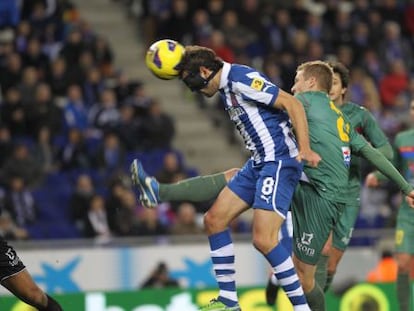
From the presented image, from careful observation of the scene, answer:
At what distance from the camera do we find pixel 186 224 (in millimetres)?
16984

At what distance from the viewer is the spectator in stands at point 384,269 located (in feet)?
52.2

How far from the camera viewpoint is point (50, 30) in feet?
64.3

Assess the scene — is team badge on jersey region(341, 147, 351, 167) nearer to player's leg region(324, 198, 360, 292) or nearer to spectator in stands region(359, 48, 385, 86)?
player's leg region(324, 198, 360, 292)

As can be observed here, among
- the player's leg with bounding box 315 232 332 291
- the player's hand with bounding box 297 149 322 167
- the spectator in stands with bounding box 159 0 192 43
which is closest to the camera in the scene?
the player's hand with bounding box 297 149 322 167

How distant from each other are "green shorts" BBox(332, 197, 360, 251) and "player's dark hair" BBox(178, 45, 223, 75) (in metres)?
1.99

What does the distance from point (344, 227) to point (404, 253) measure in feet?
3.34

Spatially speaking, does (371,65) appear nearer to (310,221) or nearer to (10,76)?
(10,76)

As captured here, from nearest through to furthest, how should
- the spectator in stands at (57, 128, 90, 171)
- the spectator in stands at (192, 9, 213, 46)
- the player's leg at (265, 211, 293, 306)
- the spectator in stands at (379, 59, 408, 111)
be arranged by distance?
the player's leg at (265, 211, 293, 306) < the spectator in stands at (57, 128, 90, 171) < the spectator in stands at (192, 9, 213, 46) < the spectator in stands at (379, 59, 408, 111)

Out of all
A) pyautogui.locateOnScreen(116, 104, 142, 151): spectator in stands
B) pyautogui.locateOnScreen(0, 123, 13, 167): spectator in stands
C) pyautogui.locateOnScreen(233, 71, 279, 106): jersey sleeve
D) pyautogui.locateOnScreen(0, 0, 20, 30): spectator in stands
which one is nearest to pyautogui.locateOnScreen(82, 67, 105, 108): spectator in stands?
pyautogui.locateOnScreen(116, 104, 142, 151): spectator in stands

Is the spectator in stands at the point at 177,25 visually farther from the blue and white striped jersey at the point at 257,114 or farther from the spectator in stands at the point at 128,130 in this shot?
the blue and white striped jersey at the point at 257,114

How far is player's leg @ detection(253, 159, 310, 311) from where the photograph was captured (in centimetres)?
996

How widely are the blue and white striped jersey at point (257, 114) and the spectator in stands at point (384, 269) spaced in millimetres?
6019

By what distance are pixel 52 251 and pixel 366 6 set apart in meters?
9.43

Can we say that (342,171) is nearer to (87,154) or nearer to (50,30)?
(87,154)
